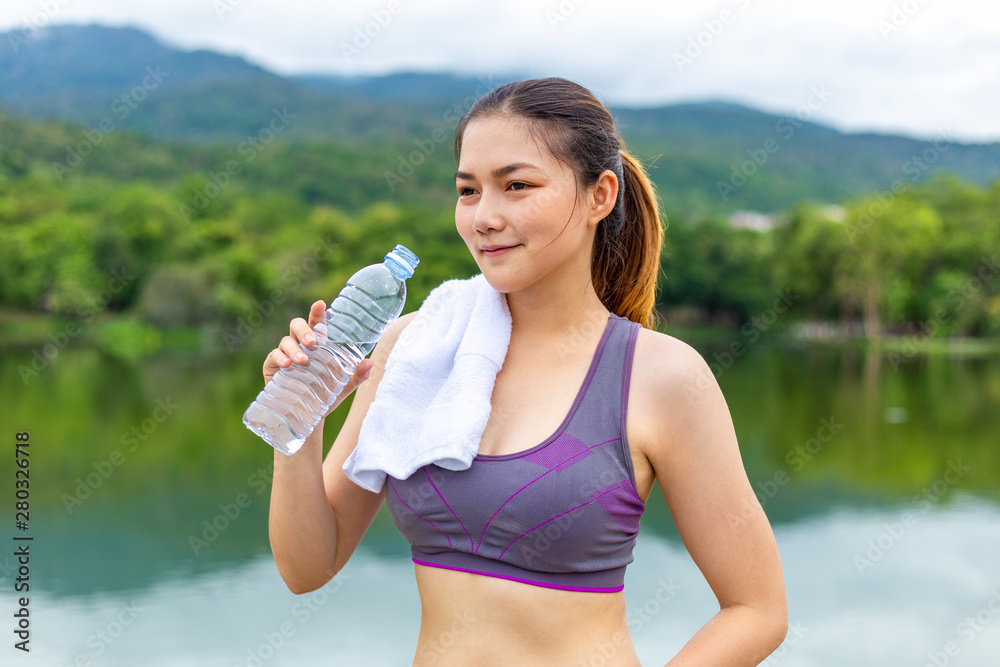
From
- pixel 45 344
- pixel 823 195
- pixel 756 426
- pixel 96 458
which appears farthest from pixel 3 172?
pixel 823 195

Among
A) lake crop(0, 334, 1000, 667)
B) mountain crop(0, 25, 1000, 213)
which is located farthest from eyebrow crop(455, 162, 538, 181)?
mountain crop(0, 25, 1000, 213)

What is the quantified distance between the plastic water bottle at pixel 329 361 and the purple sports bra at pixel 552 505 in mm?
253

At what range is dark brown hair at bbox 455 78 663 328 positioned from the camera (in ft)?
5.33

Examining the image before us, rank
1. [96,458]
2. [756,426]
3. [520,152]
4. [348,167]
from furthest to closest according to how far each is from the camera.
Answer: [348,167]
[756,426]
[96,458]
[520,152]

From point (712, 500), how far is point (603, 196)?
1.89ft

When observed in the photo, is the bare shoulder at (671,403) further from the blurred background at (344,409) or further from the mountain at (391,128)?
the mountain at (391,128)

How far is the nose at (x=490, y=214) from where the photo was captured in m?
1.56

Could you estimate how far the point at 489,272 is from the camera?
1613 mm

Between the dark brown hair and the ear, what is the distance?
0.05ft

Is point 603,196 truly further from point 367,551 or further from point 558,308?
point 367,551

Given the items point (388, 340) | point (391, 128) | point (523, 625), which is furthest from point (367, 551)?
point (391, 128)

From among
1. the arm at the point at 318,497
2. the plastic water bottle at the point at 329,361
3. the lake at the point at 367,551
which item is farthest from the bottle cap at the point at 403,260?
the lake at the point at 367,551

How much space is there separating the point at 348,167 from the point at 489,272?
88.6 metres

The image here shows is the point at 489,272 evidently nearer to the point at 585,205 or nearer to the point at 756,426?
the point at 585,205
